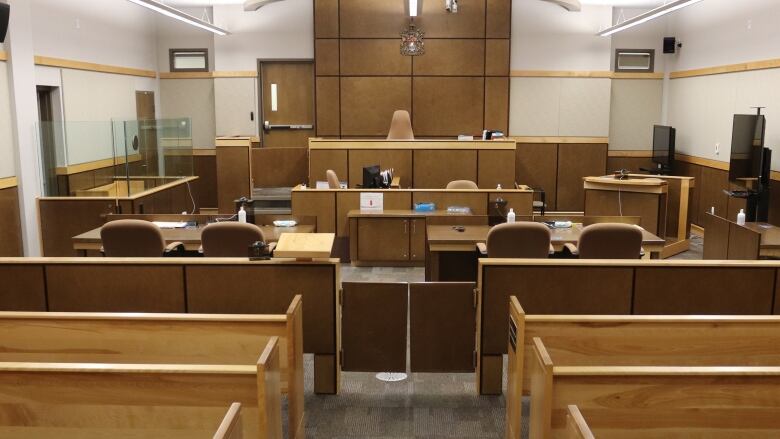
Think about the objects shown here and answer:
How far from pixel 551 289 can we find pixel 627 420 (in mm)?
1364

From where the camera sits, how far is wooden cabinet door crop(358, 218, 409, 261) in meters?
7.60

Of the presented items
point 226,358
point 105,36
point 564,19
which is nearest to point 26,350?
point 226,358

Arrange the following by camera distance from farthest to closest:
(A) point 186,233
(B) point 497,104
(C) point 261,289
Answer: (B) point 497,104 → (A) point 186,233 → (C) point 261,289

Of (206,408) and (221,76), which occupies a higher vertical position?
(221,76)

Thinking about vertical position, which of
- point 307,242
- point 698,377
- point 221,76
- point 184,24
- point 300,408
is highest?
point 184,24

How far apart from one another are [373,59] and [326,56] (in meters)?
Answer: 0.77

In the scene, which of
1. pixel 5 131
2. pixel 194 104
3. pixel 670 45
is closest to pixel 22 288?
pixel 5 131

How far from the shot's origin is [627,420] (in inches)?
108

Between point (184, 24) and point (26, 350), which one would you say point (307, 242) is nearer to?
point (26, 350)

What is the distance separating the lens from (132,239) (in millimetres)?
5273

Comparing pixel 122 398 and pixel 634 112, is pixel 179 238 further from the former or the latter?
pixel 634 112

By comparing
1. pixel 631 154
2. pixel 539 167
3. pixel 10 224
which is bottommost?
pixel 10 224

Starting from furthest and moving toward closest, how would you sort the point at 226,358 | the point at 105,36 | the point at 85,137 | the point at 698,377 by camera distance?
the point at 105,36 < the point at 85,137 < the point at 226,358 < the point at 698,377

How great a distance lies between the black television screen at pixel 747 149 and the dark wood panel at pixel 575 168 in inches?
148
